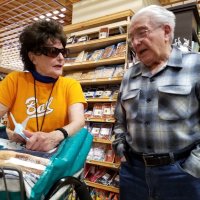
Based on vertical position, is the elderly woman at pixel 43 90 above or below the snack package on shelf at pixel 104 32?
below

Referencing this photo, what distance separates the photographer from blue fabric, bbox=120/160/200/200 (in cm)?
136

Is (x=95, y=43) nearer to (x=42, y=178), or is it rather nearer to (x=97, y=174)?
(x=97, y=174)

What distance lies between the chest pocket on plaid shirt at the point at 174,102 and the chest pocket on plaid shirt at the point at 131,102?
17 cm

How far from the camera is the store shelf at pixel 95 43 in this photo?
10.3ft

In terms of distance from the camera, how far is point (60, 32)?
4.29 ft

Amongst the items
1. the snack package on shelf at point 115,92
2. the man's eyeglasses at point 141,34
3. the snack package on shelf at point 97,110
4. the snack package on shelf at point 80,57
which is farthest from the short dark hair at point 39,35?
the snack package on shelf at point 80,57

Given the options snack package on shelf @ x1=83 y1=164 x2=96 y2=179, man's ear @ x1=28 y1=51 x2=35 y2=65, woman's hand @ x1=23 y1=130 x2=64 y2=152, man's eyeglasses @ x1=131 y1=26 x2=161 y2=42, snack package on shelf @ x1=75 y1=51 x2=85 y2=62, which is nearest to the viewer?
woman's hand @ x1=23 y1=130 x2=64 y2=152

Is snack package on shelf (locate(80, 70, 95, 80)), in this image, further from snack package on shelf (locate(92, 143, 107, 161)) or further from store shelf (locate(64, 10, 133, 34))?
snack package on shelf (locate(92, 143, 107, 161))

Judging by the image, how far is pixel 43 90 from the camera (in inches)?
49.0

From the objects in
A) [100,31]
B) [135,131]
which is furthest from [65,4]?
[135,131]

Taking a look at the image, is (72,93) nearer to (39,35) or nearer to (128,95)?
(39,35)

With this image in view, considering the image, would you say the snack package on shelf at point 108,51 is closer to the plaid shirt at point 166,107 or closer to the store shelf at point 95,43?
the store shelf at point 95,43

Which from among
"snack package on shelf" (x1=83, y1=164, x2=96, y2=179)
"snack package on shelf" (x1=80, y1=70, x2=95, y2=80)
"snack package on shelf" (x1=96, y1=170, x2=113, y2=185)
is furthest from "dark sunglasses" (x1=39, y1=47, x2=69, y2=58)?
"snack package on shelf" (x1=83, y1=164, x2=96, y2=179)

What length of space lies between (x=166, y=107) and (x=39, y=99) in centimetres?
74
